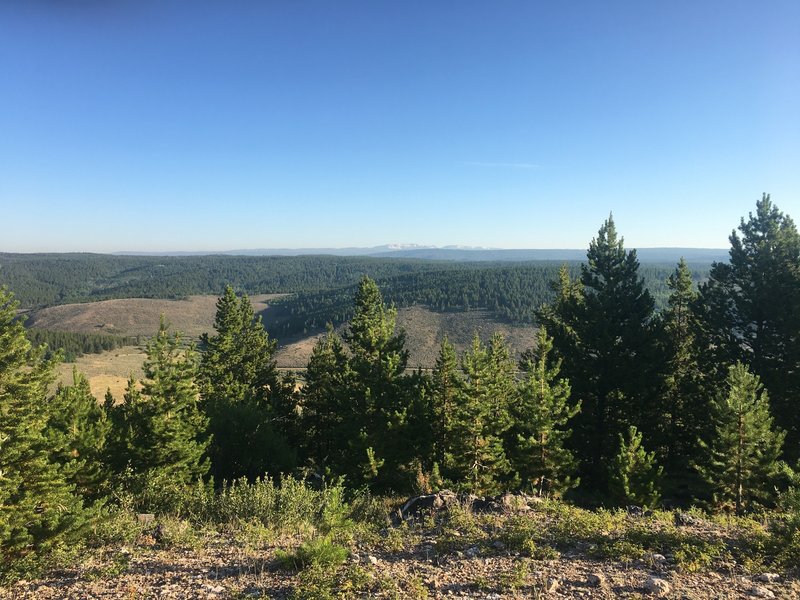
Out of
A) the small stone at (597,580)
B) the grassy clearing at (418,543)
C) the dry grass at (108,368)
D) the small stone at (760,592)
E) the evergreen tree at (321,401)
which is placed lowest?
the dry grass at (108,368)

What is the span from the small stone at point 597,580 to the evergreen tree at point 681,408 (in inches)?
664

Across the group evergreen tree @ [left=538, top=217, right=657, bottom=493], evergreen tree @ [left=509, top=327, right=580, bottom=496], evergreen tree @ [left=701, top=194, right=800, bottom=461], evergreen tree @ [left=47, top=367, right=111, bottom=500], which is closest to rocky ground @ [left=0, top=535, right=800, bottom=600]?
evergreen tree @ [left=47, top=367, right=111, bottom=500]

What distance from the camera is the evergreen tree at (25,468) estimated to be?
1101cm

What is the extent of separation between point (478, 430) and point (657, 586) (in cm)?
1262

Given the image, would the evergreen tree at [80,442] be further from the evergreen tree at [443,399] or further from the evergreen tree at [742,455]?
the evergreen tree at [742,455]

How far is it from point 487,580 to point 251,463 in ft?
67.6

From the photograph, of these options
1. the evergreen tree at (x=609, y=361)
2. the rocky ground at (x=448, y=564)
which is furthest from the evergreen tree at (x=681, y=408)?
the rocky ground at (x=448, y=564)

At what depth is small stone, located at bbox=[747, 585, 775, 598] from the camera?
22.6 feet

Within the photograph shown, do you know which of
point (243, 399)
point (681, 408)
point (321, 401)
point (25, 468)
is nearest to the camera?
point (25, 468)

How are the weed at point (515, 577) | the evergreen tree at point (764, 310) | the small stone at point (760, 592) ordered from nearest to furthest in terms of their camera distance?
the small stone at point (760, 592), the weed at point (515, 577), the evergreen tree at point (764, 310)

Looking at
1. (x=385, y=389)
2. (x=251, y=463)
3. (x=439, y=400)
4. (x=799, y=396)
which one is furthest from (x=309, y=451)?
(x=799, y=396)

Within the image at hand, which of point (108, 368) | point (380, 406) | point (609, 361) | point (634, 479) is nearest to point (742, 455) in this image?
point (634, 479)

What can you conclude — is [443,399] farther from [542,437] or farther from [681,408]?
[681,408]

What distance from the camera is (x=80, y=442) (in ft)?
59.5
